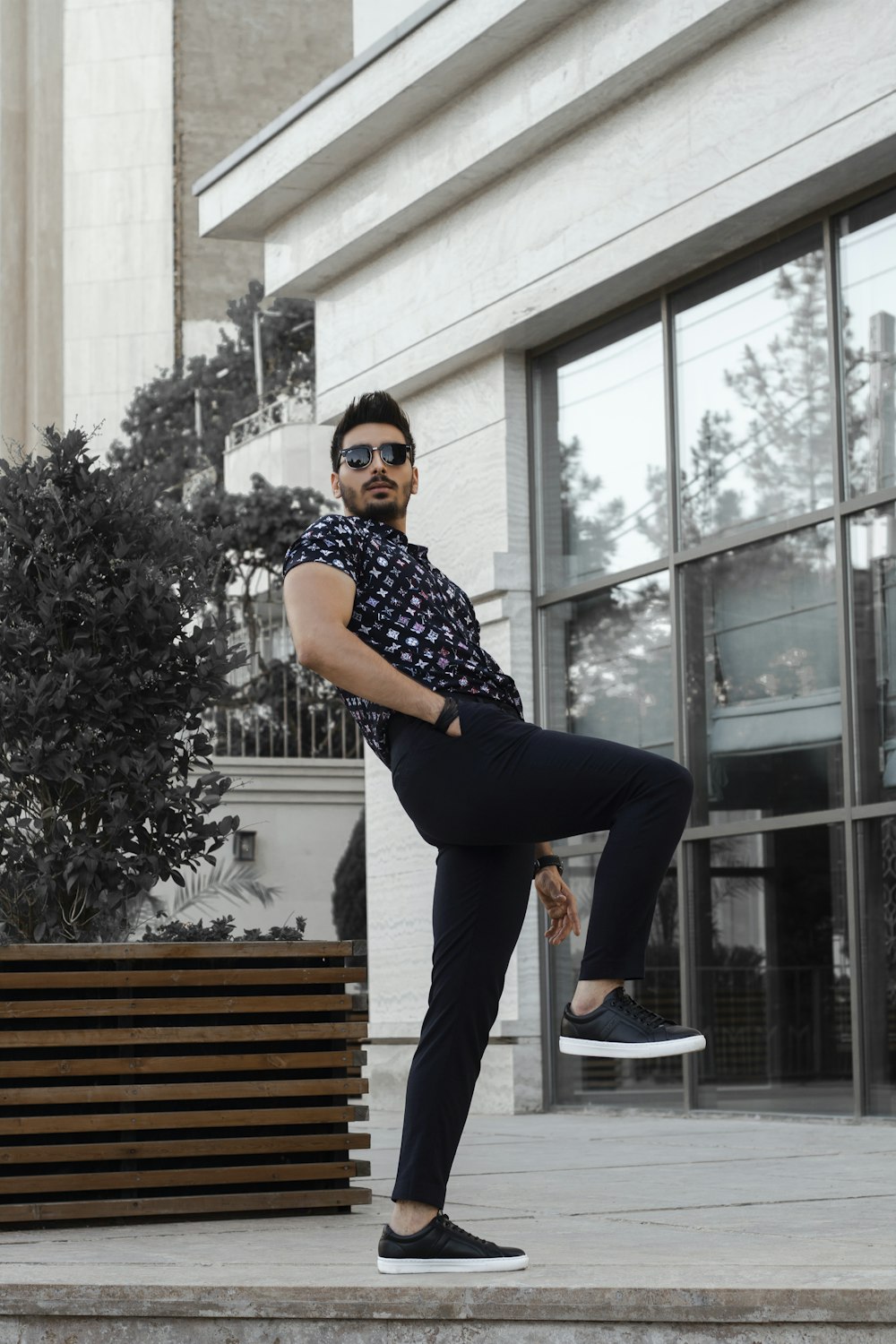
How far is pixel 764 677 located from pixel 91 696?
4.57 metres

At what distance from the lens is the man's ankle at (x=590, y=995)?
13.0 ft

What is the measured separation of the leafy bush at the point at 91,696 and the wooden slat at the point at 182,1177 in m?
0.81

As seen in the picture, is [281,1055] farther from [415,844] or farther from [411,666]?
[415,844]

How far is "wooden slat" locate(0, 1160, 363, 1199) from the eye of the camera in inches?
207

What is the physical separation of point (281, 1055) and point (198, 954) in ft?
1.30

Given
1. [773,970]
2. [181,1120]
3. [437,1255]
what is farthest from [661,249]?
[437,1255]

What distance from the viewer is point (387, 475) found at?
14.6 feet

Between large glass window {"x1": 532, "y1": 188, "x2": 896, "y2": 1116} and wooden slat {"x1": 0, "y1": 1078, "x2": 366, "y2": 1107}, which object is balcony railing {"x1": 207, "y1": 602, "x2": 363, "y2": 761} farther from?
wooden slat {"x1": 0, "y1": 1078, "x2": 366, "y2": 1107}

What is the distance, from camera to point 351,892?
58.1 ft

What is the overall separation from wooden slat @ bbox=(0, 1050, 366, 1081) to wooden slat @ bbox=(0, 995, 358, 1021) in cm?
13

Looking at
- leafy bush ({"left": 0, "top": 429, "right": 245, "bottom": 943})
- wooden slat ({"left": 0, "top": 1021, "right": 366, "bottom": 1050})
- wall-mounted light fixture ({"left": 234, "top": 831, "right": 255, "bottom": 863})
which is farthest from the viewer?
wall-mounted light fixture ({"left": 234, "top": 831, "right": 255, "bottom": 863})

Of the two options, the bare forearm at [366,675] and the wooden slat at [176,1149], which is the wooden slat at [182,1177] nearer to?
the wooden slat at [176,1149]

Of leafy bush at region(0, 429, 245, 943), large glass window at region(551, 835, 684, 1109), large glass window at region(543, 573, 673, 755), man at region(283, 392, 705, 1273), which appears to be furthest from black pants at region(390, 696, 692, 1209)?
large glass window at region(543, 573, 673, 755)

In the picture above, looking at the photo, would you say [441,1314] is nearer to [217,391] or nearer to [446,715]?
[446,715]
